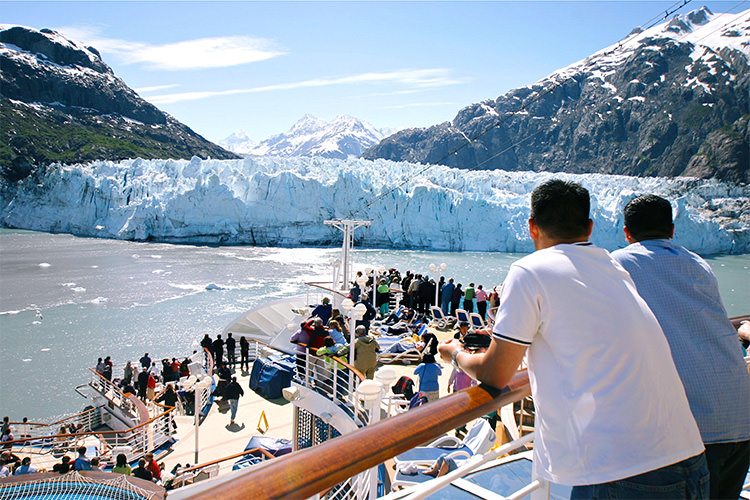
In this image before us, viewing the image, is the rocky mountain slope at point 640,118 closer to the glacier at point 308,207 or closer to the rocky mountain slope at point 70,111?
the glacier at point 308,207

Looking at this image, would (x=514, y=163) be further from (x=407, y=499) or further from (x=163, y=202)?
(x=407, y=499)

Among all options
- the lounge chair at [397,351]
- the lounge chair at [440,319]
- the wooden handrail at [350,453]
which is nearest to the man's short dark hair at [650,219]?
the wooden handrail at [350,453]

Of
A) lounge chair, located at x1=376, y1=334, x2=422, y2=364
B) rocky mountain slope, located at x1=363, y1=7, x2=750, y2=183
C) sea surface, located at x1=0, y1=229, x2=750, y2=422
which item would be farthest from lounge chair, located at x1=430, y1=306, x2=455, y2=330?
rocky mountain slope, located at x1=363, y1=7, x2=750, y2=183

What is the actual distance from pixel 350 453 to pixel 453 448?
292 cm

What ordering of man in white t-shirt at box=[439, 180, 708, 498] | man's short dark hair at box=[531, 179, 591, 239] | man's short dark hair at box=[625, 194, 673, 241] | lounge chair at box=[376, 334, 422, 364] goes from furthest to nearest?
1. lounge chair at box=[376, 334, 422, 364]
2. man's short dark hair at box=[625, 194, 673, 241]
3. man's short dark hair at box=[531, 179, 591, 239]
4. man in white t-shirt at box=[439, 180, 708, 498]

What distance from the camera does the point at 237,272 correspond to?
921 inches

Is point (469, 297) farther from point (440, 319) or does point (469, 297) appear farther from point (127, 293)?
point (127, 293)

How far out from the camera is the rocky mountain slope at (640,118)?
196 ft

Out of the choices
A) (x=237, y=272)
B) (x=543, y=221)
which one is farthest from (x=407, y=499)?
(x=237, y=272)

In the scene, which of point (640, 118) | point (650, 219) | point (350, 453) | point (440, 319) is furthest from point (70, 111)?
point (350, 453)

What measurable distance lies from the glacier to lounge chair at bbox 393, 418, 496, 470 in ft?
90.8

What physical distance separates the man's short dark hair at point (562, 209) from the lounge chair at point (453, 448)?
2.35m

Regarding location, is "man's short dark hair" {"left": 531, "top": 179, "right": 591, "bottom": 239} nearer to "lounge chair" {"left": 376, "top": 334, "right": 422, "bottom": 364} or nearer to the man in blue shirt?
the man in blue shirt

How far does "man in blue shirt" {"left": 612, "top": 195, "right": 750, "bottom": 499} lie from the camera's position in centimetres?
106
